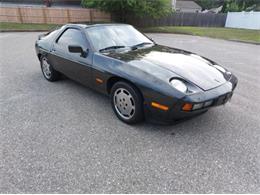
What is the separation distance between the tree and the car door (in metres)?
13.6

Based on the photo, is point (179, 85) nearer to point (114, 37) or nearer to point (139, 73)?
point (139, 73)

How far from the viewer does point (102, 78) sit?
116 inches

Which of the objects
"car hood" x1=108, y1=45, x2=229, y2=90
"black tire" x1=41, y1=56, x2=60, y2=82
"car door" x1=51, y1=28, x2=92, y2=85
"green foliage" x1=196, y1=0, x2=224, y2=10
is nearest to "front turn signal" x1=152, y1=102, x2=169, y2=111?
"car hood" x1=108, y1=45, x2=229, y2=90

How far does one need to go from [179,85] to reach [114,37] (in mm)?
1651

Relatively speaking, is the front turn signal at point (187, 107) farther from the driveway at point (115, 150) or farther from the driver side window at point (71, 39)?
the driver side window at point (71, 39)

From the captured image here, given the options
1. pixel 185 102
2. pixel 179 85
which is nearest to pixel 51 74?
pixel 179 85

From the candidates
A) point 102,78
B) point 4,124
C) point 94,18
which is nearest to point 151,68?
point 102,78

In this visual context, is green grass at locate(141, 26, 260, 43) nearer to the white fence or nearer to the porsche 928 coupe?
the white fence

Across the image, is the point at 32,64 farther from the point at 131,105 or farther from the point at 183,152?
the point at 183,152

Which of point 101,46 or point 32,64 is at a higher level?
point 101,46

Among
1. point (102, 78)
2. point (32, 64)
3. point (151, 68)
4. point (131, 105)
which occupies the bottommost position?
point (32, 64)

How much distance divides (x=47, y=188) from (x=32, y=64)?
16.0ft

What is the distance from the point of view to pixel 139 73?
8.17ft

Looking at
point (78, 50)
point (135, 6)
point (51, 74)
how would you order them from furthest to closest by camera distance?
point (135, 6) → point (51, 74) → point (78, 50)
